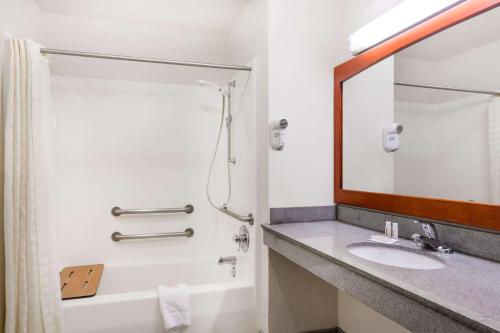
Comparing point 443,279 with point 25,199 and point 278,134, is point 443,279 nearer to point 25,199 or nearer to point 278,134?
point 278,134

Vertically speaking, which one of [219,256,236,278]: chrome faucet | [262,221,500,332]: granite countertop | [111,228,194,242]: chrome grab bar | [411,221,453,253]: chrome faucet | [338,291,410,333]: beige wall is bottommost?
[338,291,410,333]: beige wall

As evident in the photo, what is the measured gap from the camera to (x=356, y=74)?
1840 millimetres

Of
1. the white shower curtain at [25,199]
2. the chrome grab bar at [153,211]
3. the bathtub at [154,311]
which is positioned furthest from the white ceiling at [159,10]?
the bathtub at [154,311]

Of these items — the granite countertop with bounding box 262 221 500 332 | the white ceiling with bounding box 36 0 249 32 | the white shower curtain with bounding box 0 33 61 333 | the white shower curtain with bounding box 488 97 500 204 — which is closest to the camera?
A: the granite countertop with bounding box 262 221 500 332

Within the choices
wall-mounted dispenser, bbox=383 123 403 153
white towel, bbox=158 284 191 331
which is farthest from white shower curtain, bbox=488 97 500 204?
white towel, bbox=158 284 191 331

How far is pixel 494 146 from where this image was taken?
1.17 meters

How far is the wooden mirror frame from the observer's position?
119 centimetres

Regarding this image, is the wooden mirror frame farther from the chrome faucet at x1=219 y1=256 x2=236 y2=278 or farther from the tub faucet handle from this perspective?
the chrome faucet at x1=219 y1=256 x2=236 y2=278

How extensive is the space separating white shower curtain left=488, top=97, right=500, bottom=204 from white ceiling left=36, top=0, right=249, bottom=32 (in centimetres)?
178

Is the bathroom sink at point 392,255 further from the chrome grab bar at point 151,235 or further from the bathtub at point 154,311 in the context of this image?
the chrome grab bar at point 151,235

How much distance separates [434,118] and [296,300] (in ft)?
4.18

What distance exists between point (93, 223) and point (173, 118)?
1.11m

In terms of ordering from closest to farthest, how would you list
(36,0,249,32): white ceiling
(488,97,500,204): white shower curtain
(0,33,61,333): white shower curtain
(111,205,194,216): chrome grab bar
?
1. (488,97,500,204): white shower curtain
2. (0,33,61,333): white shower curtain
3. (36,0,249,32): white ceiling
4. (111,205,194,216): chrome grab bar

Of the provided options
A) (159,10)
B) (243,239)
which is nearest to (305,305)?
(243,239)
